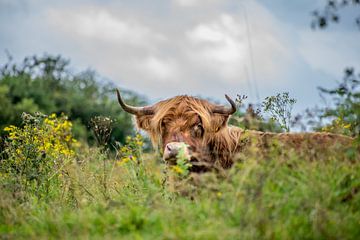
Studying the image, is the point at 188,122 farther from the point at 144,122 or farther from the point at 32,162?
the point at 32,162

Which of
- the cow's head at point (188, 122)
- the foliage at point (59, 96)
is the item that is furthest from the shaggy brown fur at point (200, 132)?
the foliage at point (59, 96)

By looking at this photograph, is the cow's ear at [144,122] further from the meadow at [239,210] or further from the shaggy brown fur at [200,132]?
the meadow at [239,210]

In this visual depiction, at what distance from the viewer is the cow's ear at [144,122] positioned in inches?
351

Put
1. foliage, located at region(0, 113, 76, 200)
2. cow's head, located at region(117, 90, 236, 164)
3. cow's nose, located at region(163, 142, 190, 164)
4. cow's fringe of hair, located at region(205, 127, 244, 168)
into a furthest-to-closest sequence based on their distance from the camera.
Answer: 1. cow's fringe of hair, located at region(205, 127, 244, 168)
2. cow's head, located at region(117, 90, 236, 164)
3. foliage, located at region(0, 113, 76, 200)
4. cow's nose, located at region(163, 142, 190, 164)

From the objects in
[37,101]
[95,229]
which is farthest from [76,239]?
[37,101]

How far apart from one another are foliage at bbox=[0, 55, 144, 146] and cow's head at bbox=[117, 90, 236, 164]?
897 inches

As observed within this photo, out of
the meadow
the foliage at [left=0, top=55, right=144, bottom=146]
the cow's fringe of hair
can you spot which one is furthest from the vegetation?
the foliage at [left=0, top=55, right=144, bottom=146]

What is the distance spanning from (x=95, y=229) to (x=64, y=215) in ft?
1.99

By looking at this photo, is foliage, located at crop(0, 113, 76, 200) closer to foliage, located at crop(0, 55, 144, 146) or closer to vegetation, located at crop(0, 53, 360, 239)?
vegetation, located at crop(0, 53, 360, 239)

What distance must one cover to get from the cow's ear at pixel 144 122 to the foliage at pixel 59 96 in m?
21.9

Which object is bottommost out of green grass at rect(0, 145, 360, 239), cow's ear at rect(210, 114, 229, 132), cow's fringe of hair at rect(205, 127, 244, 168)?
green grass at rect(0, 145, 360, 239)

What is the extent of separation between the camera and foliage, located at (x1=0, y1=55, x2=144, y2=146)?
35.6 metres

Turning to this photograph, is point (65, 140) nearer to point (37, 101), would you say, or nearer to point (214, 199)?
point (214, 199)

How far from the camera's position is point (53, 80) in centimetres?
4600
